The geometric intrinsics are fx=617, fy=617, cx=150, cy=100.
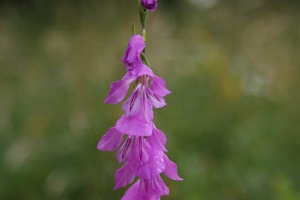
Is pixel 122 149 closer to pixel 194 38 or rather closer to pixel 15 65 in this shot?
pixel 194 38

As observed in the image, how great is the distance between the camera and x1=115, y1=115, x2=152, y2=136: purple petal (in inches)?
46.0

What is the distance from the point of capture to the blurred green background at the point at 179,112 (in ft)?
10.0

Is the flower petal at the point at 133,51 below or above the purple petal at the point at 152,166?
above

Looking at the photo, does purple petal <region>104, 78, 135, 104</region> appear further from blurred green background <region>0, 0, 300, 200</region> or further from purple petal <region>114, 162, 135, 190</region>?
blurred green background <region>0, 0, 300, 200</region>

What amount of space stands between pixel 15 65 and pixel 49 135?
9.02 ft

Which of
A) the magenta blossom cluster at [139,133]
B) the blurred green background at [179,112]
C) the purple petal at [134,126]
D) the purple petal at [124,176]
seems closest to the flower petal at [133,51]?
the magenta blossom cluster at [139,133]

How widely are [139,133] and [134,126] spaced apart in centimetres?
2

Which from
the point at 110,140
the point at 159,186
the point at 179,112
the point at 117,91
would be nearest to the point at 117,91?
the point at 117,91

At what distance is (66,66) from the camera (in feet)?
17.5

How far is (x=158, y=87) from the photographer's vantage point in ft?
4.04

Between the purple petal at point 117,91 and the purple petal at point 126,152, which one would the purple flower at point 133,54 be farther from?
the purple petal at point 126,152

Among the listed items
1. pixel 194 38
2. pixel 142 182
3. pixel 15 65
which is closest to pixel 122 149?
pixel 142 182

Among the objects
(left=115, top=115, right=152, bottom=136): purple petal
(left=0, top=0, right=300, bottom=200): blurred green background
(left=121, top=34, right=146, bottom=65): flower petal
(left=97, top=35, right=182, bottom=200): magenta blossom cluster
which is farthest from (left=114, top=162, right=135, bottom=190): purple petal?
(left=0, top=0, right=300, bottom=200): blurred green background

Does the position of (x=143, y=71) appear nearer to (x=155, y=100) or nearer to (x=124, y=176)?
(x=155, y=100)
